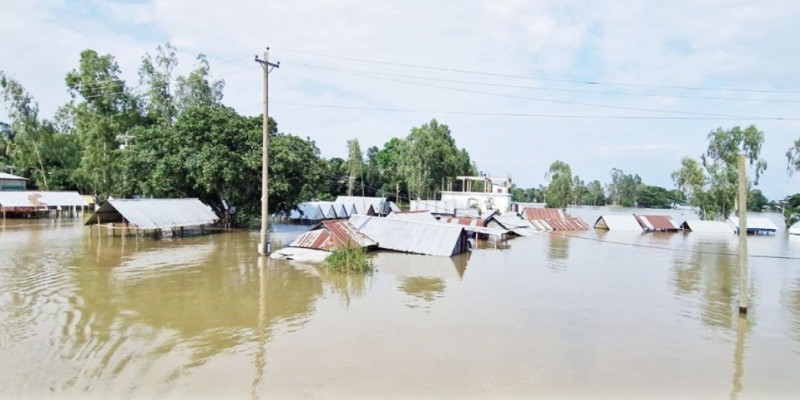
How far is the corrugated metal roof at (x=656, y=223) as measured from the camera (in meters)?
42.1

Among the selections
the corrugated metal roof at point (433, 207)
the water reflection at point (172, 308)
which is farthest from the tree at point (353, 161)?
the water reflection at point (172, 308)

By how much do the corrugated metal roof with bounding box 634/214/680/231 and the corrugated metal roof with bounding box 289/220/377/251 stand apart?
33.1m

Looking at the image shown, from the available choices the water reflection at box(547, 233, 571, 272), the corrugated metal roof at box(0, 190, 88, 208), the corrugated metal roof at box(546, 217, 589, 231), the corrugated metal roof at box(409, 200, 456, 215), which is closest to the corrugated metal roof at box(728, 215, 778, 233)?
the corrugated metal roof at box(546, 217, 589, 231)

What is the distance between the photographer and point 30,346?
24.5ft

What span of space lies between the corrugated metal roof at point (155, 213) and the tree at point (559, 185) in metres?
52.3

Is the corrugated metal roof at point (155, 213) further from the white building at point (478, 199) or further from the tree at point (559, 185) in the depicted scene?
the tree at point (559, 185)

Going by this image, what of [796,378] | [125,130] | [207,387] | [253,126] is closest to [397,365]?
[207,387]

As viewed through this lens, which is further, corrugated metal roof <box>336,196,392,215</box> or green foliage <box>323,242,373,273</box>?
corrugated metal roof <box>336,196,392,215</box>

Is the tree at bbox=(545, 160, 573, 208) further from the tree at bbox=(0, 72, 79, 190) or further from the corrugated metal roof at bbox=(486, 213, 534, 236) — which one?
the tree at bbox=(0, 72, 79, 190)

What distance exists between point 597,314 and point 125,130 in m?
37.0

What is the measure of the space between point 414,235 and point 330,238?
14.4 feet

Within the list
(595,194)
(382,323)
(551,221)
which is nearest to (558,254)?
(382,323)

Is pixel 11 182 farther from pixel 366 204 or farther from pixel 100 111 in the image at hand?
pixel 366 204

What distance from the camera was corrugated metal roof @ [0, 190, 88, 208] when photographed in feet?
107
